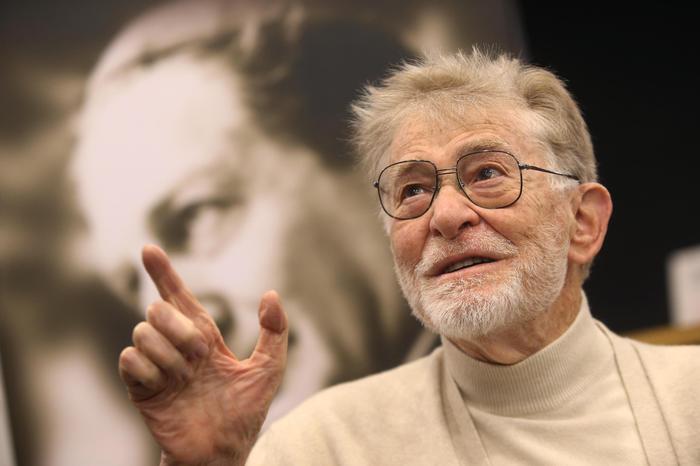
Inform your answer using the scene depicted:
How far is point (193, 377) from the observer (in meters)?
1.67

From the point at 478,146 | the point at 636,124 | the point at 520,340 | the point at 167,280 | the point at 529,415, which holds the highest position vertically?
the point at 636,124

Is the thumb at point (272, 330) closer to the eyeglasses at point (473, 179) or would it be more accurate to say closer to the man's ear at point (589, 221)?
the eyeglasses at point (473, 179)

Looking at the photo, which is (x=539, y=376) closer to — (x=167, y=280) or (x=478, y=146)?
(x=478, y=146)

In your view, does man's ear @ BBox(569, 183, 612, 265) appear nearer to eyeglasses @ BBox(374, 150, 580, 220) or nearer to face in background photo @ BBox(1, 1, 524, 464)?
eyeglasses @ BBox(374, 150, 580, 220)

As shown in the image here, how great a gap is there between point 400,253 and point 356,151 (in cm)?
49

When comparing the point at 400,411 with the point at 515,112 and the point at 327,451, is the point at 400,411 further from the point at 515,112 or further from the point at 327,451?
the point at 515,112

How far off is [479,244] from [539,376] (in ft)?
1.23

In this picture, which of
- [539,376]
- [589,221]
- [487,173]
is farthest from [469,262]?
[589,221]

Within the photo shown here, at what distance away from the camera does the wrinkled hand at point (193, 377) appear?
1570mm

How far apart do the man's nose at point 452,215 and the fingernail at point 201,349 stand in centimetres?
67

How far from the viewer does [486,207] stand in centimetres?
206

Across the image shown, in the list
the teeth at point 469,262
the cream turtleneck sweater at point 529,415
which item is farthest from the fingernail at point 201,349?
the teeth at point 469,262

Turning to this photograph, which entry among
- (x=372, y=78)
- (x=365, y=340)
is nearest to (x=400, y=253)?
(x=365, y=340)

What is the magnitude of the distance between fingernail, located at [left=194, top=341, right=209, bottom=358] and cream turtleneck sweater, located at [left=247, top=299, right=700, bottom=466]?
1.89 feet
